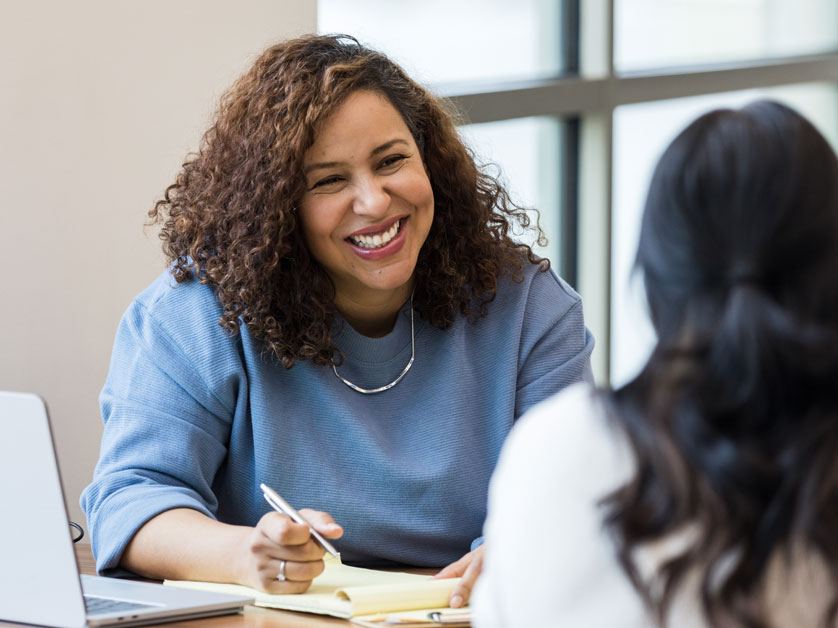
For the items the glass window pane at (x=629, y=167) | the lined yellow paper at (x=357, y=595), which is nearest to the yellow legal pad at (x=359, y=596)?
the lined yellow paper at (x=357, y=595)

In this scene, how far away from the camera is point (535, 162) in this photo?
361 cm

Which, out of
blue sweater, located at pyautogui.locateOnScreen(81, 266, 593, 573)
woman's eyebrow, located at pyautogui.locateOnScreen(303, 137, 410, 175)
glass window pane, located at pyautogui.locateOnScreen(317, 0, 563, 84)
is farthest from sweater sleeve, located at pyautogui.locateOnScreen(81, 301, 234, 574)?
glass window pane, located at pyautogui.locateOnScreen(317, 0, 563, 84)

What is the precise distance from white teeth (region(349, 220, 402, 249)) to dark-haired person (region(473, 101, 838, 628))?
2.90 ft

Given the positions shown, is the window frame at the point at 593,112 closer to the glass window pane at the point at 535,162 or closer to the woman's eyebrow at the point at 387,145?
the glass window pane at the point at 535,162

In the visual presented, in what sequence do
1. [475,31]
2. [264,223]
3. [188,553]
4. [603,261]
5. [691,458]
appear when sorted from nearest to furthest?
[691,458], [188,553], [264,223], [475,31], [603,261]

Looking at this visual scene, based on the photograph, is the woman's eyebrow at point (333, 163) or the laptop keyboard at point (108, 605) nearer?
the laptop keyboard at point (108, 605)

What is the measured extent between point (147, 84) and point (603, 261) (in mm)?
1810

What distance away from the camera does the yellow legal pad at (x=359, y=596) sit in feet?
4.40

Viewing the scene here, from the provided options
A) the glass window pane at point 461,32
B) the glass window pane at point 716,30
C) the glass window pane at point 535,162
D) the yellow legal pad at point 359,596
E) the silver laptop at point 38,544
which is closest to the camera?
the silver laptop at point 38,544

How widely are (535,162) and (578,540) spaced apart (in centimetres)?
278

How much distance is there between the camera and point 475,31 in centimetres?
331

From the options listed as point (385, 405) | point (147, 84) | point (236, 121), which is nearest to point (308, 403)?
point (385, 405)

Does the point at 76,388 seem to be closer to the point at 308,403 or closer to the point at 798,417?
the point at 308,403

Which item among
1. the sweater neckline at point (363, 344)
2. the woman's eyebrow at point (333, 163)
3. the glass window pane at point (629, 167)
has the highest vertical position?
the woman's eyebrow at point (333, 163)
